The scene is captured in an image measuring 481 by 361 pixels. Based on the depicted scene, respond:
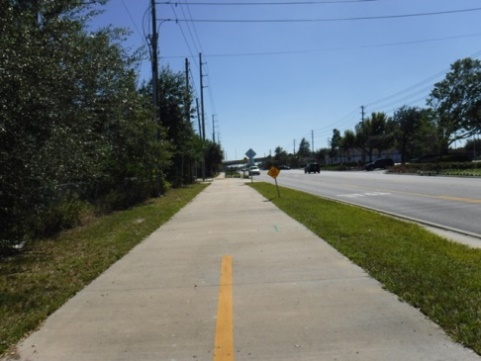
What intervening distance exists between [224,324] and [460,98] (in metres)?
79.6

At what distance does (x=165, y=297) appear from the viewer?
6.35 metres

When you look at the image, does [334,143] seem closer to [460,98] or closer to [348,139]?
[348,139]

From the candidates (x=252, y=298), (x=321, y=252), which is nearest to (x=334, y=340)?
(x=252, y=298)

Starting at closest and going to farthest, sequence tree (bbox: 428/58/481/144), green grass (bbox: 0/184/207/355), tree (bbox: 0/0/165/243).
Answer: green grass (bbox: 0/184/207/355) < tree (bbox: 0/0/165/243) < tree (bbox: 428/58/481/144)

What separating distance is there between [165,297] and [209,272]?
4.69 ft

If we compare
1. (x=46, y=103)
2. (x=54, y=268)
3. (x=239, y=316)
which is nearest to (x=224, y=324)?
(x=239, y=316)

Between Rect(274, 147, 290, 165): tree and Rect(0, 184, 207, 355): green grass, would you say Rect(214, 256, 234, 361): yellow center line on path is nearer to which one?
Rect(0, 184, 207, 355): green grass

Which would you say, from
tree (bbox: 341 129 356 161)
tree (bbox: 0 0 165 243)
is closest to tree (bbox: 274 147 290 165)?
tree (bbox: 341 129 356 161)

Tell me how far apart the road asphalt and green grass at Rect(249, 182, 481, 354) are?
0.60 feet

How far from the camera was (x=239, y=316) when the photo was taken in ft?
17.8

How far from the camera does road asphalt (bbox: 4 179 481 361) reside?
4.46 meters

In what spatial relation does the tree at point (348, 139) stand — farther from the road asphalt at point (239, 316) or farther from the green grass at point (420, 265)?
the road asphalt at point (239, 316)

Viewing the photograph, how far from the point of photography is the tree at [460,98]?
75.1 meters

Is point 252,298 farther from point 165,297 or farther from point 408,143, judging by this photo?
point 408,143
